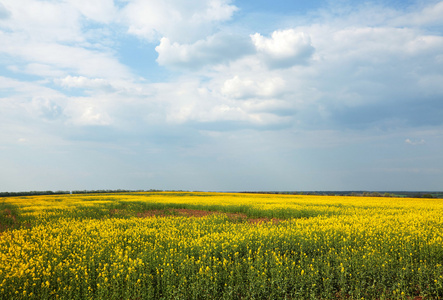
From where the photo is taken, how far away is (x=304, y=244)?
32.4 feet

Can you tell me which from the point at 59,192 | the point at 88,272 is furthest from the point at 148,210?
the point at 59,192

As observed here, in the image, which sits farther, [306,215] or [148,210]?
[148,210]

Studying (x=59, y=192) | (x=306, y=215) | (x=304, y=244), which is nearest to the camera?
(x=304, y=244)

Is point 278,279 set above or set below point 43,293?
above

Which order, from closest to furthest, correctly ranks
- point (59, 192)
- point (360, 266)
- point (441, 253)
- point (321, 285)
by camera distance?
1. point (321, 285)
2. point (360, 266)
3. point (441, 253)
4. point (59, 192)

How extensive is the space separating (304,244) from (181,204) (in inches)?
796

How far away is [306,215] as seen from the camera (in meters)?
20.7

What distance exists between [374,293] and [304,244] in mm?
3365

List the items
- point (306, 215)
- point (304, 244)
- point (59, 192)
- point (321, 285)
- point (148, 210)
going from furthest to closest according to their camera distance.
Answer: point (59, 192)
point (148, 210)
point (306, 215)
point (304, 244)
point (321, 285)

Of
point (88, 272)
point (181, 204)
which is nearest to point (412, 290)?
point (88, 272)

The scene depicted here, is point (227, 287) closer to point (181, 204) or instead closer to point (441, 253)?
point (441, 253)

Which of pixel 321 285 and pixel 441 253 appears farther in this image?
pixel 441 253

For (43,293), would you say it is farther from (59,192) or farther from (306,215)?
(59,192)

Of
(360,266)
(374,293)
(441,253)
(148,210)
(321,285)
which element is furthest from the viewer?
(148,210)
